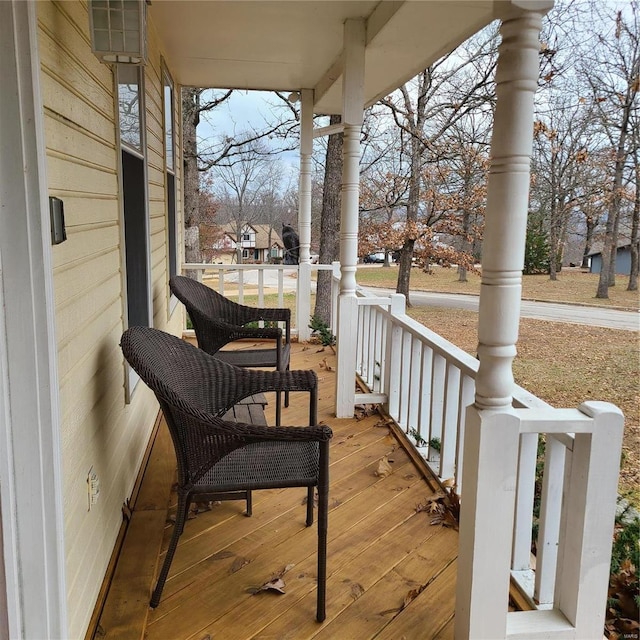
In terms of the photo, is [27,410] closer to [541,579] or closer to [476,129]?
[541,579]

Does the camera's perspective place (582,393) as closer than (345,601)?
No

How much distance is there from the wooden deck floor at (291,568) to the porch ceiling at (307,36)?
221 centimetres

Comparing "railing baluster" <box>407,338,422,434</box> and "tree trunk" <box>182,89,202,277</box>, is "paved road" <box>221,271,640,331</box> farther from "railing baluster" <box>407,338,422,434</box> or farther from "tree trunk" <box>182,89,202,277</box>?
"railing baluster" <box>407,338,422,434</box>

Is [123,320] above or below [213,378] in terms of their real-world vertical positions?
above

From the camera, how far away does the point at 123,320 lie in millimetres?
2582

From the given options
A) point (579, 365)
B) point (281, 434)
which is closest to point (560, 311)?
point (579, 365)

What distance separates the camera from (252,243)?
48.3 feet

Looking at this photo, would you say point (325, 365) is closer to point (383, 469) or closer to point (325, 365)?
point (325, 365)

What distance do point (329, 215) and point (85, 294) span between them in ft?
24.0

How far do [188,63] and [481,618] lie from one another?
467 cm

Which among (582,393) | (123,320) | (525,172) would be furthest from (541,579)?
(582,393)

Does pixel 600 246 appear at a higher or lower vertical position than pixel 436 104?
lower

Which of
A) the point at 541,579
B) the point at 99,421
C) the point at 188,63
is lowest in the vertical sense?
the point at 541,579

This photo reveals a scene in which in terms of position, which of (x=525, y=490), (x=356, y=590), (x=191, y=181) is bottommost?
(x=356, y=590)
